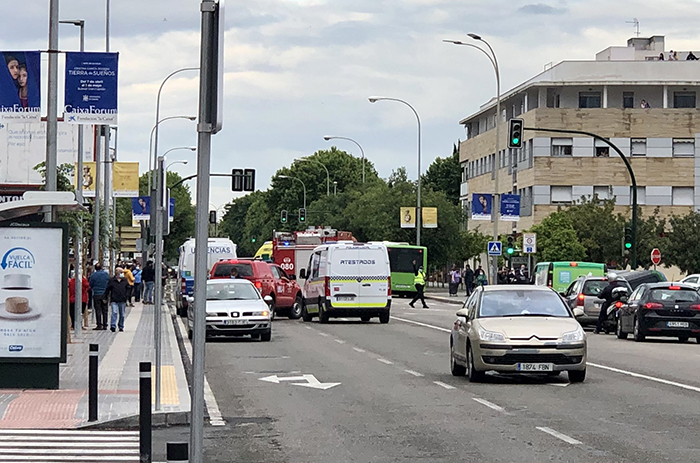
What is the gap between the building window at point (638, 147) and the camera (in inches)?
3546

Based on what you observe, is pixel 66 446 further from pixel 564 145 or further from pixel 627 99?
pixel 627 99

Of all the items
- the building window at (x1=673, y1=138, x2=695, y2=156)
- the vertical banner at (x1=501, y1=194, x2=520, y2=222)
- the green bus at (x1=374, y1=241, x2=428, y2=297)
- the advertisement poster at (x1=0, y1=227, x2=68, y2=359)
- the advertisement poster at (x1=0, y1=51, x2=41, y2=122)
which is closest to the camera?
the advertisement poster at (x1=0, y1=227, x2=68, y2=359)

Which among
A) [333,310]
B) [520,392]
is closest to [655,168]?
[333,310]

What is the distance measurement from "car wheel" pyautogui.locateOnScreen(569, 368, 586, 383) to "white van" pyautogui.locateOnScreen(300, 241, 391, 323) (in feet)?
66.7

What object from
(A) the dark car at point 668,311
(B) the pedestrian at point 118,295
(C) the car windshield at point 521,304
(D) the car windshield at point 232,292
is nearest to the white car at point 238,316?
(D) the car windshield at point 232,292

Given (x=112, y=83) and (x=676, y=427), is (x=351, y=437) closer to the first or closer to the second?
(x=676, y=427)

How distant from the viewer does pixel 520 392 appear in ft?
59.7

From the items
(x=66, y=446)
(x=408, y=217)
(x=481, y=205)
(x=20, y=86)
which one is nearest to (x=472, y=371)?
(x=66, y=446)

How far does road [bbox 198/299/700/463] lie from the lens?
1222 centimetres

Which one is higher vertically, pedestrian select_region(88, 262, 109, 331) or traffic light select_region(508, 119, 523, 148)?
traffic light select_region(508, 119, 523, 148)

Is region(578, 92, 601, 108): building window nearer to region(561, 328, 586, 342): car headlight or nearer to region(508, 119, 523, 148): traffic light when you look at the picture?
region(508, 119, 523, 148): traffic light

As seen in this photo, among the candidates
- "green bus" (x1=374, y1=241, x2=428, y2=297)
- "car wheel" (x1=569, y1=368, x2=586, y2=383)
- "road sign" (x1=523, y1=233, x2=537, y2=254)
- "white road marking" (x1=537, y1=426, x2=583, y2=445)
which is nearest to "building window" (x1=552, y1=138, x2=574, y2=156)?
"green bus" (x1=374, y1=241, x2=428, y2=297)

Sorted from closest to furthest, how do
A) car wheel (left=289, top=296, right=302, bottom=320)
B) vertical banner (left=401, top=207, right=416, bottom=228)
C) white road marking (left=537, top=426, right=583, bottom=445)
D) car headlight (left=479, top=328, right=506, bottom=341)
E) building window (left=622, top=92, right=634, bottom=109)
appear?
1. white road marking (left=537, top=426, right=583, bottom=445)
2. car headlight (left=479, top=328, right=506, bottom=341)
3. car wheel (left=289, top=296, right=302, bottom=320)
4. vertical banner (left=401, top=207, right=416, bottom=228)
5. building window (left=622, top=92, right=634, bottom=109)

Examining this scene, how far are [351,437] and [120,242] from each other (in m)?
57.1
